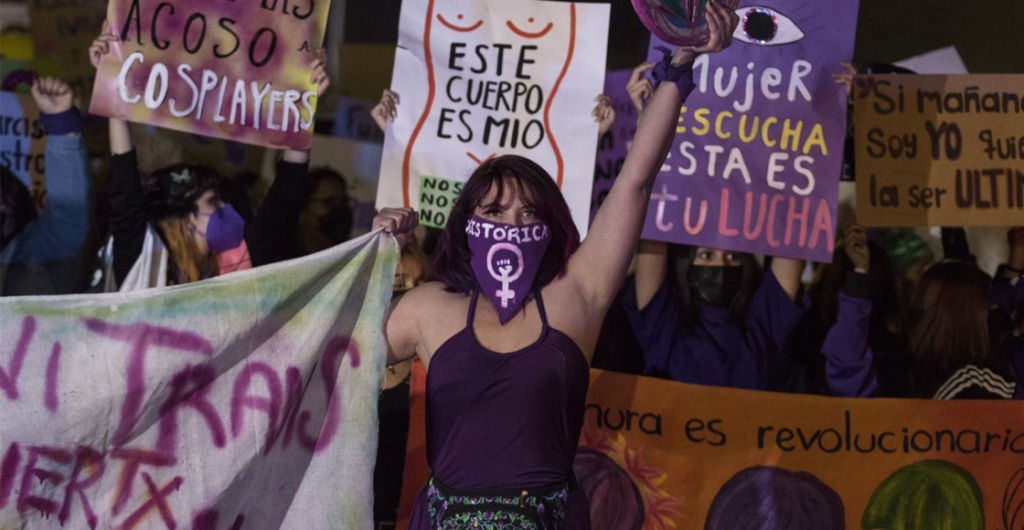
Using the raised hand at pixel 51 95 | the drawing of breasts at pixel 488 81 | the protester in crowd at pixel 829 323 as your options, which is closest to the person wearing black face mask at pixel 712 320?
the protester in crowd at pixel 829 323

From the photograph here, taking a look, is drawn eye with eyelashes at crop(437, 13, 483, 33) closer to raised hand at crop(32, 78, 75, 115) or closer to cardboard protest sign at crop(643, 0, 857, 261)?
cardboard protest sign at crop(643, 0, 857, 261)

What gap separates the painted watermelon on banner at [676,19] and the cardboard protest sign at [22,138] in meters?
2.95

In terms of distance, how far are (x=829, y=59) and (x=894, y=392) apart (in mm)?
1168

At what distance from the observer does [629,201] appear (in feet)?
9.02

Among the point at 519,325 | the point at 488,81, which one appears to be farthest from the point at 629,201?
the point at 488,81

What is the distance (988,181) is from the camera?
170 inches

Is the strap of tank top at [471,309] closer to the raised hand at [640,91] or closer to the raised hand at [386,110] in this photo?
the raised hand at [640,91]

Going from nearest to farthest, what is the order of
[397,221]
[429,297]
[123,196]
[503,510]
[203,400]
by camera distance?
[503,510] < [429,297] < [203,400] < [397,221] < [123,196]

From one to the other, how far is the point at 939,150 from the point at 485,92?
5.14 feet

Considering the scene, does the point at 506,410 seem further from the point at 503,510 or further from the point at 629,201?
the point at 629,201

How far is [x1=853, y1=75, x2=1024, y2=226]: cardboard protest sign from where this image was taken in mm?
4309

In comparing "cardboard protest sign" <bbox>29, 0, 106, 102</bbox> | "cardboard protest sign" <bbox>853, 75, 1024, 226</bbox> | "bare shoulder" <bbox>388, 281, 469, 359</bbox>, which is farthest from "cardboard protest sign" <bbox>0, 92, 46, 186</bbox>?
"cardboard protest sign" <bbox>853, 75, 1024, 226</bbox>

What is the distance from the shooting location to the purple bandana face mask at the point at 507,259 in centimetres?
273

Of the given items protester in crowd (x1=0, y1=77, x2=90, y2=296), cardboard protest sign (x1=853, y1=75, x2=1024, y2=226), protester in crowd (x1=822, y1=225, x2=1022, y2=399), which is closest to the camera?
protester in crowd (x1=822, y1=225, x2=1022, y2=399)
